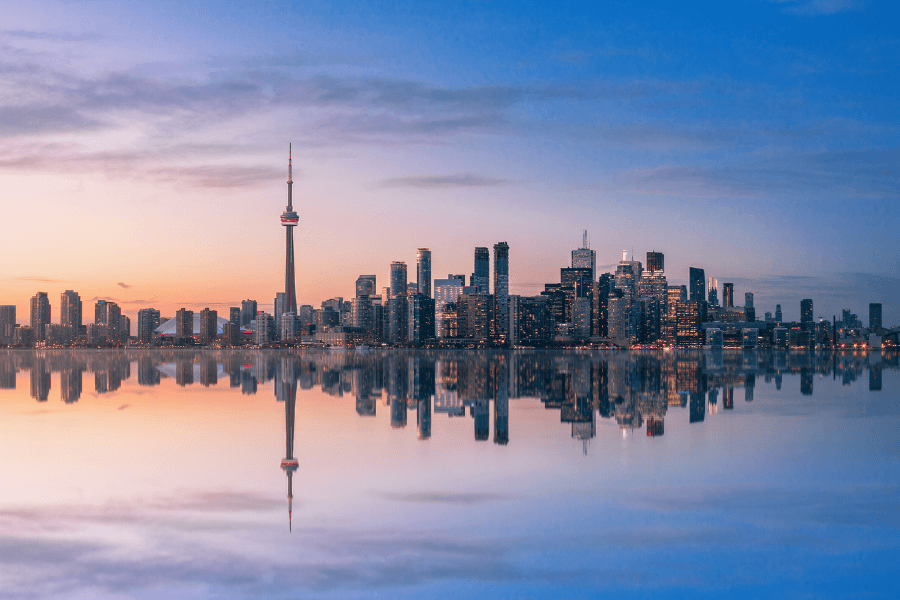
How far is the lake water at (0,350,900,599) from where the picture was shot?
54.3 feet

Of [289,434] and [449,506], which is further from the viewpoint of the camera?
[289,434]

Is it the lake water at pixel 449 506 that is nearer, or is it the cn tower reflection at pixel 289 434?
the lake water at pixel 449 506

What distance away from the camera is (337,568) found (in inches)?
677

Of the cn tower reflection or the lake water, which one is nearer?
the lake water

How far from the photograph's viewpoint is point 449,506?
22.9m

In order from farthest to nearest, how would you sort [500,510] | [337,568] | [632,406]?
[632,406]
[500,510]
[337,568]

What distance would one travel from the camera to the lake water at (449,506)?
16.6 metres

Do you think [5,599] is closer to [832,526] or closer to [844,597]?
[844,597]

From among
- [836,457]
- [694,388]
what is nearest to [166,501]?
[836,457]

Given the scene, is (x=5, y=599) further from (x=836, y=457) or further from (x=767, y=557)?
(x=836, y=457)

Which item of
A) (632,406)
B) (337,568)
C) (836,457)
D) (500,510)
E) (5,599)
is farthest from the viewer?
(632,406)

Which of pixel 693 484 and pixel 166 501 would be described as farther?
pixel 693 484

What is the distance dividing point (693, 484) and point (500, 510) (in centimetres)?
724

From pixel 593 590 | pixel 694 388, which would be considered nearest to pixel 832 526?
pixel 593 590
